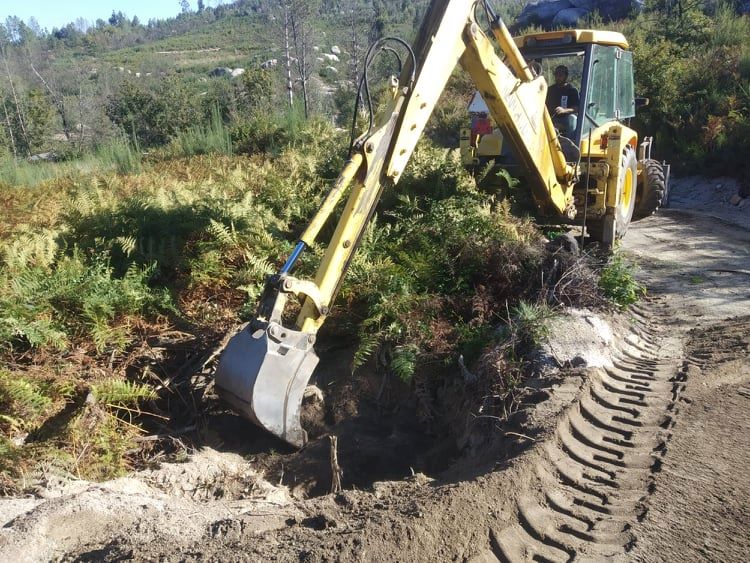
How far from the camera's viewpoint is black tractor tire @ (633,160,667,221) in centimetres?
882

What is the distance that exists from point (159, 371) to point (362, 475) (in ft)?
6.36

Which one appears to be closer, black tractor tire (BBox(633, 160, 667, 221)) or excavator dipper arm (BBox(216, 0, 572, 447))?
excavator dipper arm (BBox(216, 0, 572, 447))

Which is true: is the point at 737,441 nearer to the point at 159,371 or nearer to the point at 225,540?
the point at 225,540

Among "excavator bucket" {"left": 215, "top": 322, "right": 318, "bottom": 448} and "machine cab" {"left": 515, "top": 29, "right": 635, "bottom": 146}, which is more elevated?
"machine cab" {"left": 515, "top": 29, "right": 635, "bottom": 146}

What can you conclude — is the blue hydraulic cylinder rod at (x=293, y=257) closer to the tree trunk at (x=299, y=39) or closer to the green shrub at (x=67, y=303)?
the green shrub at (x=67, y=303)

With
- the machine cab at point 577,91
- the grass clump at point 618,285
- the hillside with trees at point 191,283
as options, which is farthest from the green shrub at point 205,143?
the grass clump at point 618,285

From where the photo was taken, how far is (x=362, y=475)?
4297 mm

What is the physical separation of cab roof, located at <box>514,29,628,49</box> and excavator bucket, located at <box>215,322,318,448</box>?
16.9 ft

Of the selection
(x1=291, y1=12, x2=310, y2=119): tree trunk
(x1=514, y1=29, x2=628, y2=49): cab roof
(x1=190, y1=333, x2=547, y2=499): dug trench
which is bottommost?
(x1=190, y1=333, x2=547, y2=499): dug trench

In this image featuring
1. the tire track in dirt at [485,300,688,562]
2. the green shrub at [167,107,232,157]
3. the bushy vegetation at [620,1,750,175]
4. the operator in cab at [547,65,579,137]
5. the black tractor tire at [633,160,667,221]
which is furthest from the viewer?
the bushy vegetation at [620,1,750,175]

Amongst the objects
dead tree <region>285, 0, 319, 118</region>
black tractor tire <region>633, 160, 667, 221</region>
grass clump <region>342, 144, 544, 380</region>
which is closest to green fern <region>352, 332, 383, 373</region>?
grass clump <region>342, 144, 544, 380</region>

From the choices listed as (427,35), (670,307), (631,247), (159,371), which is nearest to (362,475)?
(159,371)

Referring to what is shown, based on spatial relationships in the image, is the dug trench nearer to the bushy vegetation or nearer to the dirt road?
the dirt road

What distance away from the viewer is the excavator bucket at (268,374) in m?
3.69
